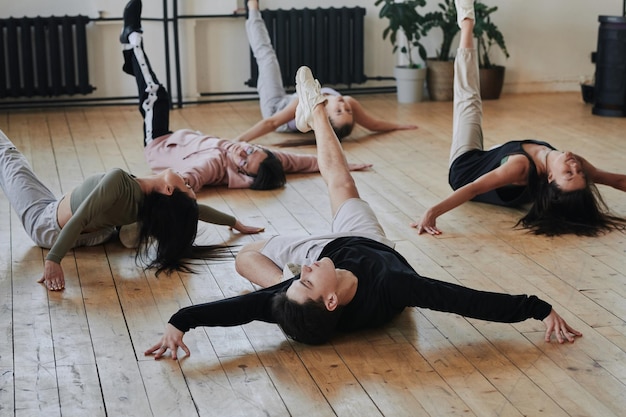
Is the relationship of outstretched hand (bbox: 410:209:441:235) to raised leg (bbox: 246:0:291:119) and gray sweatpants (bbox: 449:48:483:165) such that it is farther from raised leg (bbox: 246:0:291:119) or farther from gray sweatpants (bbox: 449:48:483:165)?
raised leg (bbox: 246:0:291:119)

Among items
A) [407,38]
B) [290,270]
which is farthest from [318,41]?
[290,270]

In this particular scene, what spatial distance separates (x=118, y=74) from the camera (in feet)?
24.2

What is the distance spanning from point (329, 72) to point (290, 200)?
309 cm

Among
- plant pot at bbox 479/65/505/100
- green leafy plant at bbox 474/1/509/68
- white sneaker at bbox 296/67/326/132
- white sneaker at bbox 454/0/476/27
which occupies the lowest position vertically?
plant pot at bbox 479/65/505/100

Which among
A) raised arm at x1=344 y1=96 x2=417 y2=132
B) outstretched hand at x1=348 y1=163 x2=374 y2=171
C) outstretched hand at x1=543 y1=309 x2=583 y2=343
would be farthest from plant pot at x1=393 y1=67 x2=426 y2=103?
outstretched hand at x1=543 y1=309 x2=583 y2=343

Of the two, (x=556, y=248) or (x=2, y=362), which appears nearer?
(x=2, y=362)

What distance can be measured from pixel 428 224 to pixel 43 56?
160 inches

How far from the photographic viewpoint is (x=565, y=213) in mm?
4230

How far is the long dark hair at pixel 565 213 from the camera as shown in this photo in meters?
4.17

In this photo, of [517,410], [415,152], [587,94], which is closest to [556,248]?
[517,410]

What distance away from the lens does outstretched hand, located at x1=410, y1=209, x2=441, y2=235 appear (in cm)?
421

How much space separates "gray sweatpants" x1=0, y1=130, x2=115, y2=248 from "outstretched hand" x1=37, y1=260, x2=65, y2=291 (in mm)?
433

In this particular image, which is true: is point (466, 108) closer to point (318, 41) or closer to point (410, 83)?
point (410, 83)

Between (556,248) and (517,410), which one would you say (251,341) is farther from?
(556,248)
